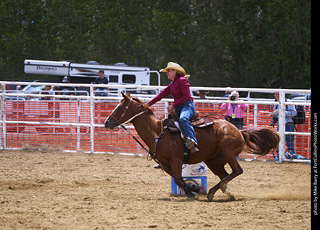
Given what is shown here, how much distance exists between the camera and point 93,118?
14.4 meters

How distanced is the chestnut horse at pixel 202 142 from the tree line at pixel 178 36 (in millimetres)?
22084

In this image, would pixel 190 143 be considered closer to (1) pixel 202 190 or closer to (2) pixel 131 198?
(1) pixel 202 190

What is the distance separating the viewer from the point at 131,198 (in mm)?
8133

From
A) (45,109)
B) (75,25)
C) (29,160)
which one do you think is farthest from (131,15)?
(29,160)

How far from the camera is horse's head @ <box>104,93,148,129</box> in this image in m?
8.55

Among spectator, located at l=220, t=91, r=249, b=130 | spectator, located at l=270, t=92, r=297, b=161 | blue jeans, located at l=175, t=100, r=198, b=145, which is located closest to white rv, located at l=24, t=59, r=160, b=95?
spectator, located at l=220, t=91, r=249, b=130

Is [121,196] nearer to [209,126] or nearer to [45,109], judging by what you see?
[209,126]

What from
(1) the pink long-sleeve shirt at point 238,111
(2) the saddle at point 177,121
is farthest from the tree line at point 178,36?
(2) the saddle at point 177,121

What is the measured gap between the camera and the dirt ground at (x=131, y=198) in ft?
20.6

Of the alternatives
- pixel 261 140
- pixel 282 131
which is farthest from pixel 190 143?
pixel 282 131

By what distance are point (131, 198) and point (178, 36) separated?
93.2 ft

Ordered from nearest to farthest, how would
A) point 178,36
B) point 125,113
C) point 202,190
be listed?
point 202,190 → point 125,113 → point 178,36

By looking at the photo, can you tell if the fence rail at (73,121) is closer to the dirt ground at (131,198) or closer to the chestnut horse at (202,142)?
the dirt ground at (131,198)

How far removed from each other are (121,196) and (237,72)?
26.7m
